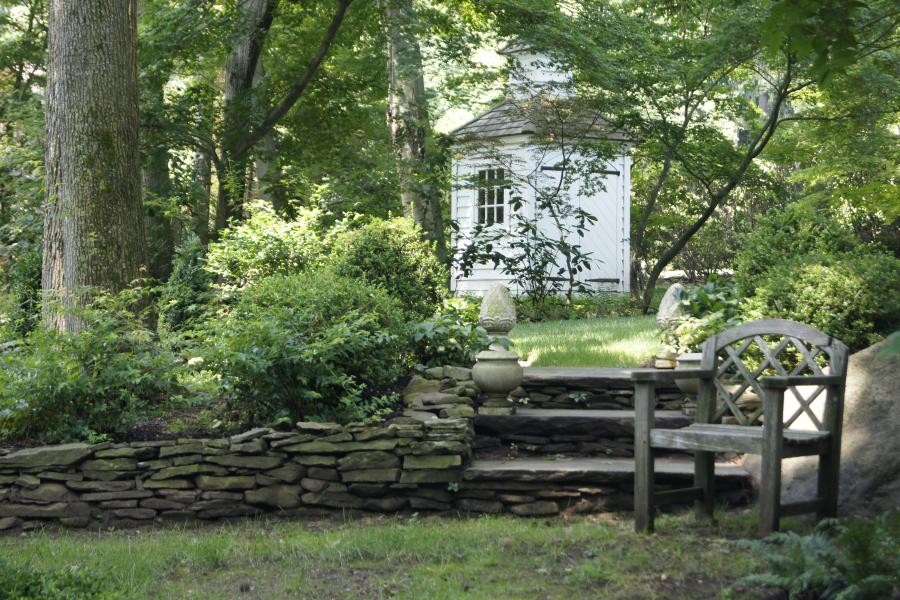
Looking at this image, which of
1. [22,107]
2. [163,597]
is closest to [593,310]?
[22,107]

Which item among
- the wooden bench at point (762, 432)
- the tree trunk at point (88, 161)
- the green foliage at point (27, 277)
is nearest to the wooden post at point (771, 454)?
the wooden bench at point (762, 432)

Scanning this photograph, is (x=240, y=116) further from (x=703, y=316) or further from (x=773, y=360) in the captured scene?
(x=773, y=360)

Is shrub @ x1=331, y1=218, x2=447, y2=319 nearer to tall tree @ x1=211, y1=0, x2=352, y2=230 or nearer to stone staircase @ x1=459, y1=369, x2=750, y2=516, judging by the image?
stone staircase @ x1=459, y1=369, x2=750, y2=516

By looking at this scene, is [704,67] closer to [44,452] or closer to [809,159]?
[809,159]

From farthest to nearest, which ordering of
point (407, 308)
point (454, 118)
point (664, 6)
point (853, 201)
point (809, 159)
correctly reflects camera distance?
point (454, 118) → point (809, 159) → point (853, 201) → point (664, 6) → point (407, 308)

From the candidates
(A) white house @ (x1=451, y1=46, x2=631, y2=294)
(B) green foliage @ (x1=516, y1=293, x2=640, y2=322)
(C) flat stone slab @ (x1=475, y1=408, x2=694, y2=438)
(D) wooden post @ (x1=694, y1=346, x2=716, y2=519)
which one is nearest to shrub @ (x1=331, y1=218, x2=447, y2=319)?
(C) flat stone slab @ (x1=475, y1=408, x2=694, y2=438)

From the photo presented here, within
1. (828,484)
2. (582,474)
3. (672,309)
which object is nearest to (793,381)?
(828,484)

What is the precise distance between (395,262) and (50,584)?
447 cm

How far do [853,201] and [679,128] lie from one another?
3177mm

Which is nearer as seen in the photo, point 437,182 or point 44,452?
point 44,452

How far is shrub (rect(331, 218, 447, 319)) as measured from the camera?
7.65 metres

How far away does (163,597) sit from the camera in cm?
386

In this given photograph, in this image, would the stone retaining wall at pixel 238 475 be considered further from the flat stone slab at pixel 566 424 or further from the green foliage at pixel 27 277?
the green foliage at pixel 27 277

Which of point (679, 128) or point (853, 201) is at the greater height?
point (679, 128)
